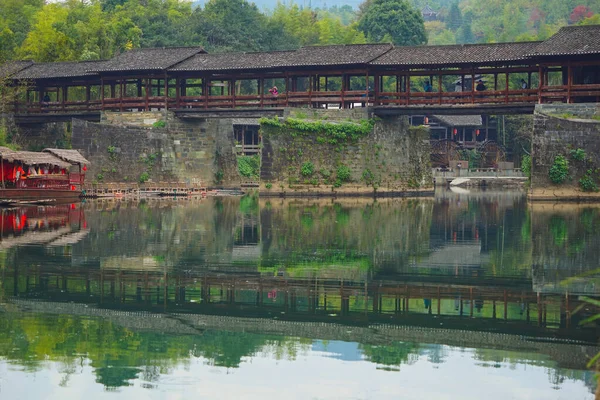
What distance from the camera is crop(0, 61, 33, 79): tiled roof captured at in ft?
182

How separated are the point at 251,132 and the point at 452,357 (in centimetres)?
6175

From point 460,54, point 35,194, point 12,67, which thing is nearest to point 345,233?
point 35,194

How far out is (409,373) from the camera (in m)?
11.5

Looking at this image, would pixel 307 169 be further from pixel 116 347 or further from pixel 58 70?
pixel 116 347

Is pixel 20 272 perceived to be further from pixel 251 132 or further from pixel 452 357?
pixel 251 132

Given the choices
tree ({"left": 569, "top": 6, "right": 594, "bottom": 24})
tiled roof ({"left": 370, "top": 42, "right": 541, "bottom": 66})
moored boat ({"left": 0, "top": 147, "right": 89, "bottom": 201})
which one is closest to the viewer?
moored boat ({"left": 0, "top": 147, "right": 89, "bottom": 201})

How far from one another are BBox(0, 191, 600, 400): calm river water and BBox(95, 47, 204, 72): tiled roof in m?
23.4

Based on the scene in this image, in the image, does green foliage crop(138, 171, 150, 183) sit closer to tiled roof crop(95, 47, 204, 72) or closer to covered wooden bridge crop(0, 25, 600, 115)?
covered wooden bridge crop(0, 25, 600, 115)

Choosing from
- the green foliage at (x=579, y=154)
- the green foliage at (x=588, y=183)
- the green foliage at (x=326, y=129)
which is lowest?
the green foliage at (x=588, y=183)

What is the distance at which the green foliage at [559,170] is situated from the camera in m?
40.5

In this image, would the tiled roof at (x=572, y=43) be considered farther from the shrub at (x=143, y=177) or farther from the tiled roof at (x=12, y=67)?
the tiled roof at (x=12, y=67)

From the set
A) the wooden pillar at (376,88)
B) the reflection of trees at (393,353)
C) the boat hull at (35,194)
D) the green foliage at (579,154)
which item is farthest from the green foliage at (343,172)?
the reflection of trees at (393,353)

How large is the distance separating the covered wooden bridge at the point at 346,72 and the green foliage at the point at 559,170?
10.1 ft

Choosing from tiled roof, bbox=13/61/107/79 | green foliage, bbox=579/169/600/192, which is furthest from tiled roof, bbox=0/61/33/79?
green foliage, bbox=579/169/600/192
